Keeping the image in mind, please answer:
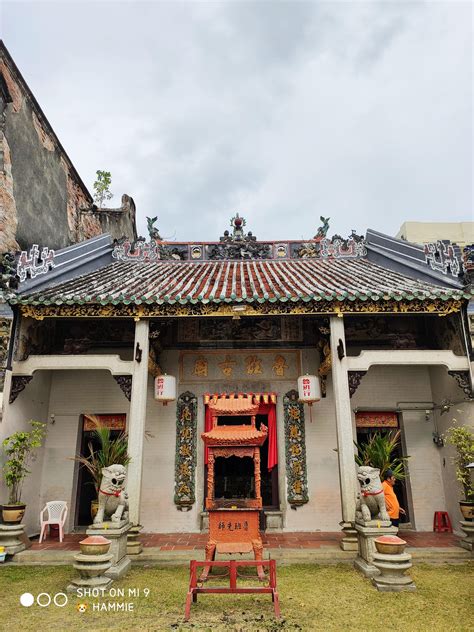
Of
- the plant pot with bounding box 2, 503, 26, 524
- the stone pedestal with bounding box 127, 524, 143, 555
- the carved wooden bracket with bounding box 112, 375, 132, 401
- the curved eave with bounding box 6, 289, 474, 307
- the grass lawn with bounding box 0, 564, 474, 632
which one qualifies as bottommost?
the grass lawn with bounding box 0, 564, 474, 632

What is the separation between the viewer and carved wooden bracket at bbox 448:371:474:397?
6738 millimetres

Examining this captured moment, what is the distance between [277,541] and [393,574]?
2.40 m

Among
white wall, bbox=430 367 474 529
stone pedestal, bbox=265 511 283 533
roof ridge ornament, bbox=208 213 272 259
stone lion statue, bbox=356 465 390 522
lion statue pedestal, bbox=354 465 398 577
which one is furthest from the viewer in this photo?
roof ridge ornament, bbox=208 213 272 259

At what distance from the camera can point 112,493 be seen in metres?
5.61

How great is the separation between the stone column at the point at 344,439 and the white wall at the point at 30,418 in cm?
518

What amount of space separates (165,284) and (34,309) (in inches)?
91.3

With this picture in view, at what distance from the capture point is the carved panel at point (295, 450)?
7.75 metres

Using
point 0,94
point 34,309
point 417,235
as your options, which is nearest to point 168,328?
point 34,309

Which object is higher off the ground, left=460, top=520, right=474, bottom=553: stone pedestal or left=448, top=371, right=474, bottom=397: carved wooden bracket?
left=448, top=371, right=474, bottom=397: carved wooden bracket

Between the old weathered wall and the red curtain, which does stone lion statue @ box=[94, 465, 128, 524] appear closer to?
the red curtain

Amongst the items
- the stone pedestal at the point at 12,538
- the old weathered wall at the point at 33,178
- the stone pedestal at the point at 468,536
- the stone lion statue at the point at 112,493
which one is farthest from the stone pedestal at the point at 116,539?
the old weathered wall at the point at 33,178

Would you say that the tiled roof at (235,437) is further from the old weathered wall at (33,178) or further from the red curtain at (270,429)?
the old weathered wall at (33,178)

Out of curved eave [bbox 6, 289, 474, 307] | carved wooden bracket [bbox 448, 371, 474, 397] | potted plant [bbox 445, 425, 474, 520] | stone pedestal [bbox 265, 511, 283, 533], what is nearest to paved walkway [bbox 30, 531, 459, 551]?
stone pedestal [bbox 265, 511, 283, 533]

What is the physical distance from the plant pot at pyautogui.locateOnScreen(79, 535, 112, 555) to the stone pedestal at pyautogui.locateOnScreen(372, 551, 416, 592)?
3.10 m
